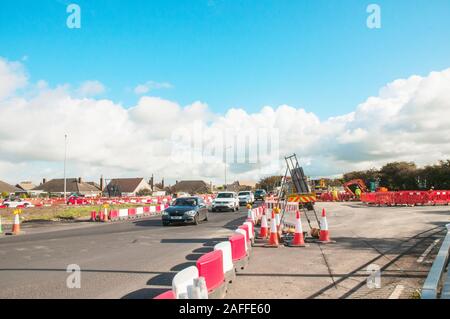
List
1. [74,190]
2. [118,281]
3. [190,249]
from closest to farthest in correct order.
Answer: [118,281] → [190,249] → [74,190]

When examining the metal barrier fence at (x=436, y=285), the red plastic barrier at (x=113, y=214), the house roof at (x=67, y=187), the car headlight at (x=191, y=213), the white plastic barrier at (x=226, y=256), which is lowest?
the red plastic barrier at (x=113, y=214)

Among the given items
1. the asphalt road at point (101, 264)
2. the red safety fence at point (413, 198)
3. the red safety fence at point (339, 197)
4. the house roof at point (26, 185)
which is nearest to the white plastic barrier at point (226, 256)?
the asphalt road at point (101, 264)

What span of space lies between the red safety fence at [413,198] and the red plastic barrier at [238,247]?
3095 cm

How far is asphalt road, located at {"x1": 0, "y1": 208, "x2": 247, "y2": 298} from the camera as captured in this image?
7.17m

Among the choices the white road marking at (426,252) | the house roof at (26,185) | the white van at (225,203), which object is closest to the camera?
the white road marking at (426,252)

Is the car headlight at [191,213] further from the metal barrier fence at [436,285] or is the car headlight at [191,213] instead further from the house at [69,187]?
the house at [69,187]

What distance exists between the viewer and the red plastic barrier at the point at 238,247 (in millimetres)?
8469

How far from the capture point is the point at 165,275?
8469mm

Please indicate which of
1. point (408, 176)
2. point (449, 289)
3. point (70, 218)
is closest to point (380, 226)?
point (449, 289)

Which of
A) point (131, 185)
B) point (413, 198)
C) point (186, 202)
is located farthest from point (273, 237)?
point (131, 185)

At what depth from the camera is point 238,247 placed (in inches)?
347

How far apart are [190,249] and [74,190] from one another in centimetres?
12168
